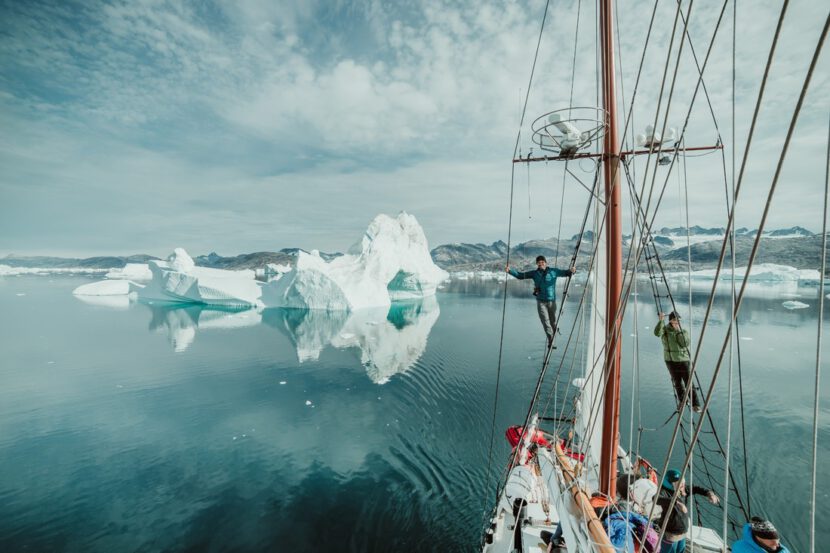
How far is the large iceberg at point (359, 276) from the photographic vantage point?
2650cm

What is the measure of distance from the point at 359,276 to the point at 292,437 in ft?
67.3

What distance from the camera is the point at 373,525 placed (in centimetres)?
568

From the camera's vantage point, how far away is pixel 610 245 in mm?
4203

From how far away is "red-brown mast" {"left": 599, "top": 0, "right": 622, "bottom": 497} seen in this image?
4117 millimetres

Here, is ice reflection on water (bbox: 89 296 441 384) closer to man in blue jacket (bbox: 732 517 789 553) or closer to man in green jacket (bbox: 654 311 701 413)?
man in green jacket (bbox: 654 311 701 413)

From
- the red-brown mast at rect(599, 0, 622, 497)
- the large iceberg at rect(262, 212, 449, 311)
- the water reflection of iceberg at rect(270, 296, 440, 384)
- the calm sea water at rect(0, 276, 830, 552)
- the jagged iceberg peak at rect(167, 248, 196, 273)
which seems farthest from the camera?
the jagged iceberg peak at rect(167, 248, 196, 273)

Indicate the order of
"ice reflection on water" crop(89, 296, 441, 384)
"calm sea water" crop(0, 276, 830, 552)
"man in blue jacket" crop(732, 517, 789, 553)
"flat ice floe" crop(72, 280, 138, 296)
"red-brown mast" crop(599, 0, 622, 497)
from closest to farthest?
"man in blue jacket" crop(732, 517, 789, 553) → "red-brown mast" crop(599, 0, 622, 497) → "calm sea water" crop(0, 276, 830, 552) → "ice reflection on water" crop(89, 296, 441, 384) → "flat ice floe" crop(72, 280, 138, 296)

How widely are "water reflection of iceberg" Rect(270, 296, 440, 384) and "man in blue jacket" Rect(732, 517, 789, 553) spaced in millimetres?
10493

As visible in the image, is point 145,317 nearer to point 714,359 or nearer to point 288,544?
point 288,544

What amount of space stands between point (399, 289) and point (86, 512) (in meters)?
32.8

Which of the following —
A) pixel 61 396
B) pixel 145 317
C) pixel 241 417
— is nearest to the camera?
pixel 241 417

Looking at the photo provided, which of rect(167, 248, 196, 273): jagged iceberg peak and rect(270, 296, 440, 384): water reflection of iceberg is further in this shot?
rect(167, 248, 196, 273): jagged iceberg peak

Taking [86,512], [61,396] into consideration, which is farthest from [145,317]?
[86,512]

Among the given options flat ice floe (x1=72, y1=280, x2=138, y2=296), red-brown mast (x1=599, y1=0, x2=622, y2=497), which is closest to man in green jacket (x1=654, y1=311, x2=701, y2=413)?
red-brown mast (x1=599, y1=0, x2=622, y2=497)
